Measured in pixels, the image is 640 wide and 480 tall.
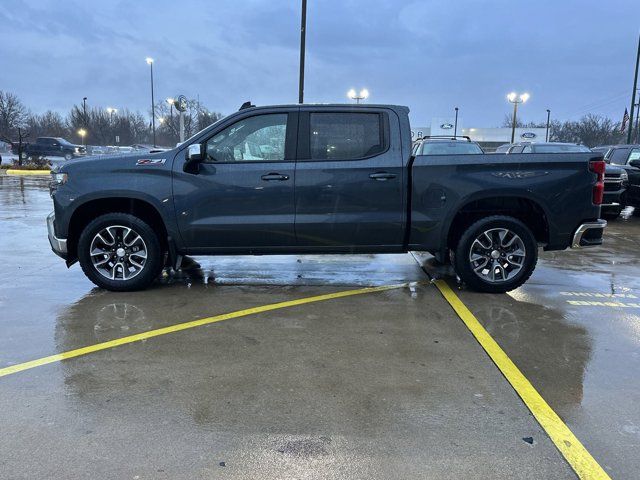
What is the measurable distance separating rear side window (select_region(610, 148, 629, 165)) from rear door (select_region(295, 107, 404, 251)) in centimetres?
1091

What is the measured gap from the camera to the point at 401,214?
18.9 ft

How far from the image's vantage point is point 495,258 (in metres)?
5.92

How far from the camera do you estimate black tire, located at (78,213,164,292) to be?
5715 millimetres

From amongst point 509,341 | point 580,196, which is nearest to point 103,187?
point 509,341

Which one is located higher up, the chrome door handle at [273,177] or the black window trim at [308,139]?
the black window trim at [308,139]

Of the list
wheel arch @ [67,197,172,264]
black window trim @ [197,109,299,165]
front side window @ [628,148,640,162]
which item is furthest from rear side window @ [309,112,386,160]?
front side window @ [628,148,640,162]

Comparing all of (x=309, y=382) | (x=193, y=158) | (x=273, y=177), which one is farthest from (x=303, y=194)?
(x=309, y=382)

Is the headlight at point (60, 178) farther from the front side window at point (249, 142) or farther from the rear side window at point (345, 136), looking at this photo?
the rear side window at point (345, 136)

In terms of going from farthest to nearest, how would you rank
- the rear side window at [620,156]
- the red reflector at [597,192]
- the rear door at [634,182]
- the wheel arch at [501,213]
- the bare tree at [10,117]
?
the bare tree at [10,117]
the rear side window at [620,156]
the rear door at [634,182]
the wheel arch at [501,213]
the red reflector at [597,192]

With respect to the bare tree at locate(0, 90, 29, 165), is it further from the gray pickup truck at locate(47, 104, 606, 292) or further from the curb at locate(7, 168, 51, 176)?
the gray pickup truck at locate(47, 104, 606, 292)

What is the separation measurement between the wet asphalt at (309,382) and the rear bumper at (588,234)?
24.2 inches

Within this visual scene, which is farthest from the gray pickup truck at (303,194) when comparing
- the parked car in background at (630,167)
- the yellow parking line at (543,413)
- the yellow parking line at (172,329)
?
the parked car in background at (630,167)

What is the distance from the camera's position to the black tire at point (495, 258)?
585cm

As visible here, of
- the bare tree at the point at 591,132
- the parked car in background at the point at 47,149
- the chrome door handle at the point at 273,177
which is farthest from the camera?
the bare tree at the point at 591,132
